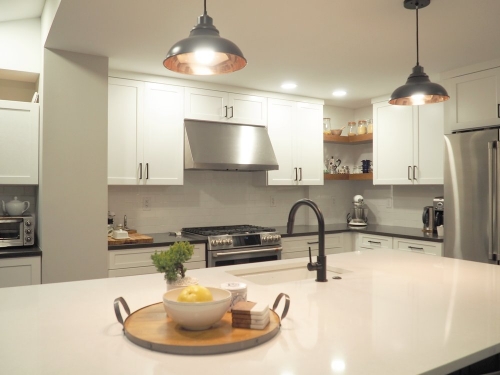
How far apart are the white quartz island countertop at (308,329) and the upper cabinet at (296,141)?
264cm

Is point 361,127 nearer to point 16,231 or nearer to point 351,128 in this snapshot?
A: point 351,128

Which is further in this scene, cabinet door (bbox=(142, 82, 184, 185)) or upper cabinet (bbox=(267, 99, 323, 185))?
upper cabinet (bbox=(267, 99, 323, 185))

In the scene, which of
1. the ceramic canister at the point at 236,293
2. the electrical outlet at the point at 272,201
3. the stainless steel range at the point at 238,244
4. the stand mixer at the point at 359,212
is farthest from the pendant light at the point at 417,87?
the stand mixer at the point at 359,212

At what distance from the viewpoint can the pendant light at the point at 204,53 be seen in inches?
62.4

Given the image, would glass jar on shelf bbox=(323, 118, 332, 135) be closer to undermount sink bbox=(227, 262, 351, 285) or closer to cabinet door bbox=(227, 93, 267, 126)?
cabinet door bbox=(227, 93, 267, 126)

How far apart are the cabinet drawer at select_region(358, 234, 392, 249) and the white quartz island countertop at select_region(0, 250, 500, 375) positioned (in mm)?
2240

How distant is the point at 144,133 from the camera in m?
3.85

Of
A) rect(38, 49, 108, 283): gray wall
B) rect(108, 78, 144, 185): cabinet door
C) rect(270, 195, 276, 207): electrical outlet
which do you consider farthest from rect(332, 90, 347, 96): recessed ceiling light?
rect(38, 49, 108, 283): gray wall

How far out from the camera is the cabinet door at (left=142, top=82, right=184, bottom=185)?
3.88 m

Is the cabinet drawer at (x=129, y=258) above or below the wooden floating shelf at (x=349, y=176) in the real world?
below

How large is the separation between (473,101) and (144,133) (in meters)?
2.93

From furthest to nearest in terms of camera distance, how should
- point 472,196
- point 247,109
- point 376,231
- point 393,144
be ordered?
point 393,144 < point 376,231 < point 247,109 < point 472,196

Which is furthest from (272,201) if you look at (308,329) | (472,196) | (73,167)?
(308,329)

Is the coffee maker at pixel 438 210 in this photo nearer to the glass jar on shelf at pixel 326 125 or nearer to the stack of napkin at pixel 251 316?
the glass jar on shelf at pixel 326 125
